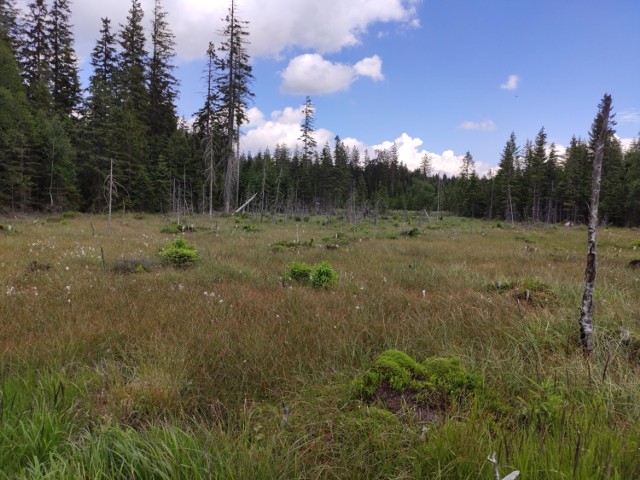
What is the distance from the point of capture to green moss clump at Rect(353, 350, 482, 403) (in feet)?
9.34

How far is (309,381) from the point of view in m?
3.40

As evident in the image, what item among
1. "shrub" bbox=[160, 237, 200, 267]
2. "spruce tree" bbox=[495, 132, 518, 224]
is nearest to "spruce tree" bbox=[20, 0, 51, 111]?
"shrub" bbox=[160, 237, 200, 267]

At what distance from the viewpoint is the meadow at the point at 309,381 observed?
2.07 metres

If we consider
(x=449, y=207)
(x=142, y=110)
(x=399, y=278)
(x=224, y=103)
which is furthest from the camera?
(x=449, y=207)

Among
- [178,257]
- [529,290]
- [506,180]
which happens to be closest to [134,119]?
[178,257]

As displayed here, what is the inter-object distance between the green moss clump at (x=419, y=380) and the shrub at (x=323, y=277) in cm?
388

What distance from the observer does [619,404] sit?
2.73 meters

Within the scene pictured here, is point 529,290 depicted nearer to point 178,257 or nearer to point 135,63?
point 178,257

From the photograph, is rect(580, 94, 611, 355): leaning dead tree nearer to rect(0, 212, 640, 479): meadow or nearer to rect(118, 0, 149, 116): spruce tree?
rect(0, 212, 640, 479): meadow

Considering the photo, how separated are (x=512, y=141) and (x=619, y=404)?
78489 millimetres

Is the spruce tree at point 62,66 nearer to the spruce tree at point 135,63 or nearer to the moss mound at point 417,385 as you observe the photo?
the spruce tree at point 135,63

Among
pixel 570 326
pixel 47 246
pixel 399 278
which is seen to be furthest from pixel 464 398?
pixel 47 246

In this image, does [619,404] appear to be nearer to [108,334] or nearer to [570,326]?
[570,326]

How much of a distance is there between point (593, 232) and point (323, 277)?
4.65 m
